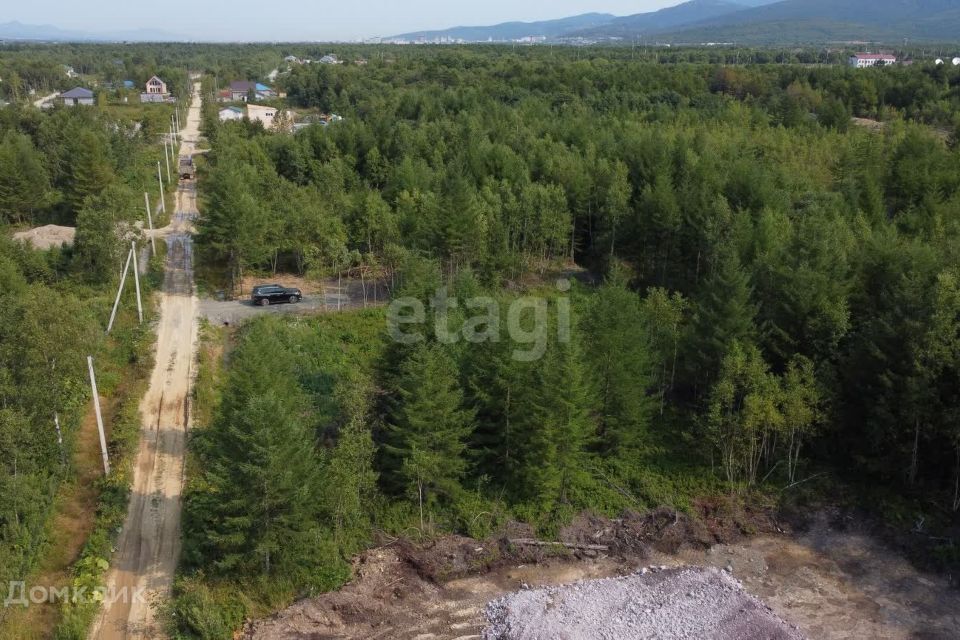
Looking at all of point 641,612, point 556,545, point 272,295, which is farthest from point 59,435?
point 641,612

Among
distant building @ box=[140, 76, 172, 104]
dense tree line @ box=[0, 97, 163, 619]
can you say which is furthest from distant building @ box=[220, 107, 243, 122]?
distant building @ box=[140, 76, 172, 104]

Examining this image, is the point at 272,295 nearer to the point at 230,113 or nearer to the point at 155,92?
the point at 230,113

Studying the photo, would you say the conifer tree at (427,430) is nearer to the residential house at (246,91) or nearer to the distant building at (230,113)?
the distant building at (230,113)

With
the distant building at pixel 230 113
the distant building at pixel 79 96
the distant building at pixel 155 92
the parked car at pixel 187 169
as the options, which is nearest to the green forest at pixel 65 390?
the parked car at pixel 187 169

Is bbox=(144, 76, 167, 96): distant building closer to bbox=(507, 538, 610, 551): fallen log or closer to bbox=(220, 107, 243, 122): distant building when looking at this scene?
bbox=(220, 107, 243, 122): distant building

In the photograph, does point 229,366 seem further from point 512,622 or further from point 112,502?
point 512,622
